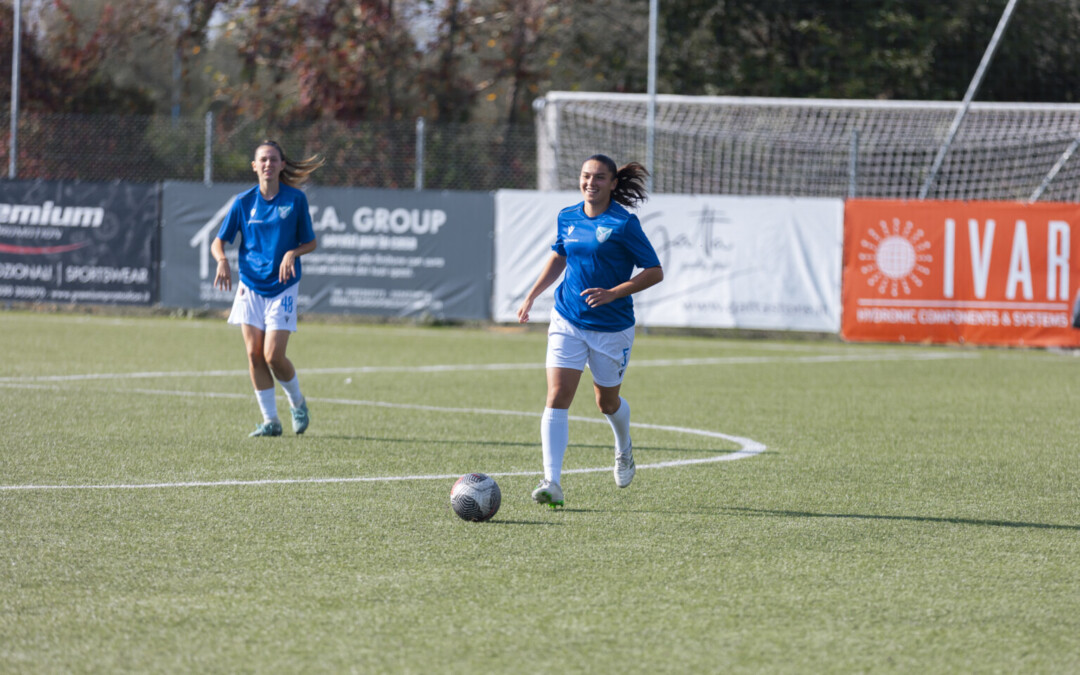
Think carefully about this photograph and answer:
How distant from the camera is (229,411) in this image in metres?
Answer: 10.1

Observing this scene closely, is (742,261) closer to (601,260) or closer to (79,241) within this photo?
(79,241)

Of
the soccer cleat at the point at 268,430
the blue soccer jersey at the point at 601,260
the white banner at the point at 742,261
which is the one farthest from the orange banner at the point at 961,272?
the blue soccer jersey at the point at 601,260

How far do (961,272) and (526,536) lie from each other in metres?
13.0

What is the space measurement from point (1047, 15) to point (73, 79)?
19583mm

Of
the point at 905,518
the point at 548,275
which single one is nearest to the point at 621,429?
the point at 548,275

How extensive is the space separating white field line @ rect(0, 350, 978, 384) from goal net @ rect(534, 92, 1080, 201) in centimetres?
457

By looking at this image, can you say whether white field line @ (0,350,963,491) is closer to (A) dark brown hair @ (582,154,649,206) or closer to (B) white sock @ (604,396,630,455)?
(B) white sock @ (604,396,630,455)

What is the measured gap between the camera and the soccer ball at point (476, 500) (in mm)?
6059

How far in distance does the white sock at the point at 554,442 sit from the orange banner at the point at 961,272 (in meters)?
11.9

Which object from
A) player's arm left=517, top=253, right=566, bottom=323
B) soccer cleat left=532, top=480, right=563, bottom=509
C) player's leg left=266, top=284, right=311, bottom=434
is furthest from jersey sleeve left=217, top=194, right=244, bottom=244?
soccer cleat left=532, top=480, right=563, bottom=509

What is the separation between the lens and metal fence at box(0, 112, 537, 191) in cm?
2103

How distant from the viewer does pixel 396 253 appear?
19.2 m

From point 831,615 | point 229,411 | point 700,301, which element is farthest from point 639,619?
point 700,301

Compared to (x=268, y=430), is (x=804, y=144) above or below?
above
